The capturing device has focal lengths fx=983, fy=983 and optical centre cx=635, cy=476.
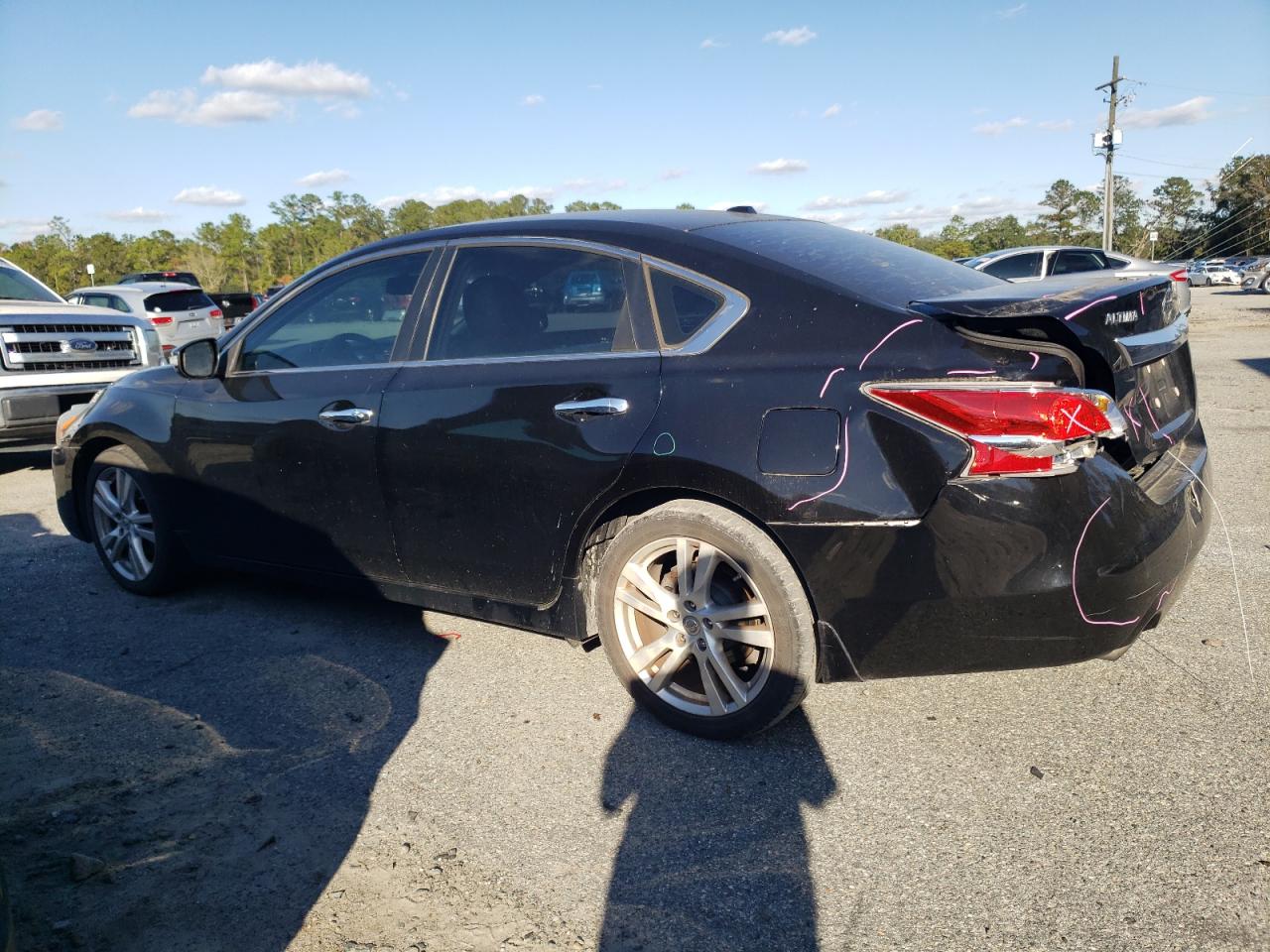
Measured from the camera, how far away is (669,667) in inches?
131

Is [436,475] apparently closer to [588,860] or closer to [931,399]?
[588,860]

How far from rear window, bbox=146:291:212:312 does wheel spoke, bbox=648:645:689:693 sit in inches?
684

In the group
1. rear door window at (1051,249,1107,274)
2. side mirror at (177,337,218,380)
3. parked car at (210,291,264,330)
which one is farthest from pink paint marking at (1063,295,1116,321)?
parked car at (210,291,264,330)

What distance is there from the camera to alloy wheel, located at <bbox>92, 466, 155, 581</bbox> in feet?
16.2

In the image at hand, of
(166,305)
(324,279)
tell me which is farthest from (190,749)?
(166,305)

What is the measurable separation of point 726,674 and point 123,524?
11.3 ft

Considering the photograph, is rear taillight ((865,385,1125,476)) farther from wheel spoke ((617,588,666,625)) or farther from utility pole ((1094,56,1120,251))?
utility pole ((1094,56,1120,251))

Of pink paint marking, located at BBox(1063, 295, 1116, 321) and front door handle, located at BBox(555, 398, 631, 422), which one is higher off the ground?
pink paint marking, located at BBox(1063, 295, 1116, 321)

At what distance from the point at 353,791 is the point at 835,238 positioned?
8.57 ft

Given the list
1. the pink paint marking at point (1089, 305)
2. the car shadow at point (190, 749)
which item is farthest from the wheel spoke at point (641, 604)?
the pink paint marking at point (1089, 305)

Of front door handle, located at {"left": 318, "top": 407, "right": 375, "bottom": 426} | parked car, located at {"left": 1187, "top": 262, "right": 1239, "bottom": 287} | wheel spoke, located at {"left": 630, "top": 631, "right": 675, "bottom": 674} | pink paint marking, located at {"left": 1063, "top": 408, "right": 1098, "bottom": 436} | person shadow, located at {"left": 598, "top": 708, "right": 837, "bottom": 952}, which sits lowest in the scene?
parked car, located at {"left": 1187, "top": 262, "right": 1239, "bottom": 287}

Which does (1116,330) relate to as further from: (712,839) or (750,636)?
(712,839)

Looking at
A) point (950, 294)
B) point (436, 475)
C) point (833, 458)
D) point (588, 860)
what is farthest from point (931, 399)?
point (436, 475)

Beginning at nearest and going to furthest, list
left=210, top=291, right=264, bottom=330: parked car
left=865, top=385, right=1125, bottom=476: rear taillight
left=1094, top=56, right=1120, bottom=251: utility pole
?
left=865, top=385, right=1125, bottom=476: rear taillight → left=210, top=291, right=264, bottom=330: parked car → left=1094, top=56, right=1120, bottom=251: utility pole
